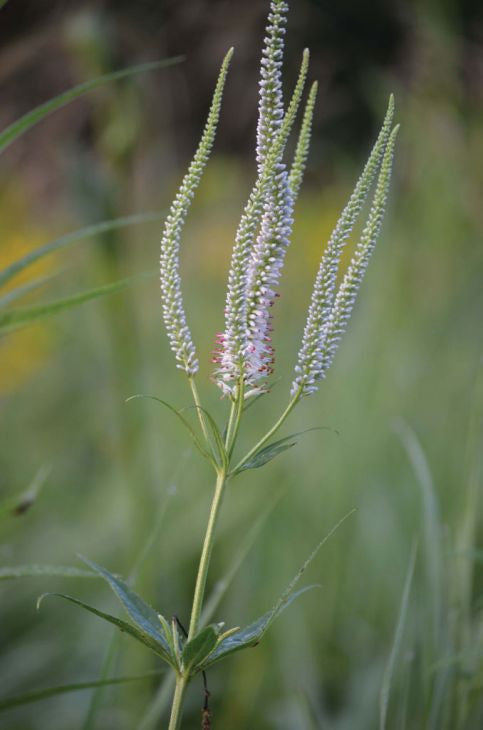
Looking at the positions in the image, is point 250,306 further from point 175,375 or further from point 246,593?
point 175,375

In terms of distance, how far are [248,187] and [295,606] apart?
1806 mm

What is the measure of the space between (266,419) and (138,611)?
4.18 ft

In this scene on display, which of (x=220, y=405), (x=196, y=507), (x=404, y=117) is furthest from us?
(x=220, y=405)

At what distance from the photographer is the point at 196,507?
1.43 meters

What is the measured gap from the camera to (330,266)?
0.35 meters

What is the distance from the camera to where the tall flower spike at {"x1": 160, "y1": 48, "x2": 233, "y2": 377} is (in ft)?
1.12

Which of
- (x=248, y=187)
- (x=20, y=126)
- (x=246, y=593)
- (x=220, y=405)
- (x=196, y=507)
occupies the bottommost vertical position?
(x=246, y=593)

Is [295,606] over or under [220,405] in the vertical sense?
under

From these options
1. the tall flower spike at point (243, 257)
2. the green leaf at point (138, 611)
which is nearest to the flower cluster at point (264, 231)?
the tall flower spike at point (243, 257)

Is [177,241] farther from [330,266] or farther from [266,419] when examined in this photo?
[266,419]

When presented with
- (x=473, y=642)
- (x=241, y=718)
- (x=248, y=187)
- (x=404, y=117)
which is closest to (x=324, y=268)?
(x=473, y=642)

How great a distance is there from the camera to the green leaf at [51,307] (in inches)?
15.1

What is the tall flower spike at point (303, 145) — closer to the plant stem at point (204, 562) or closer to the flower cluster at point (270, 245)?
the flower cluster at point (270, 245)

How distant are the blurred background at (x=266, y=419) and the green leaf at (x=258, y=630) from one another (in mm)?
110
